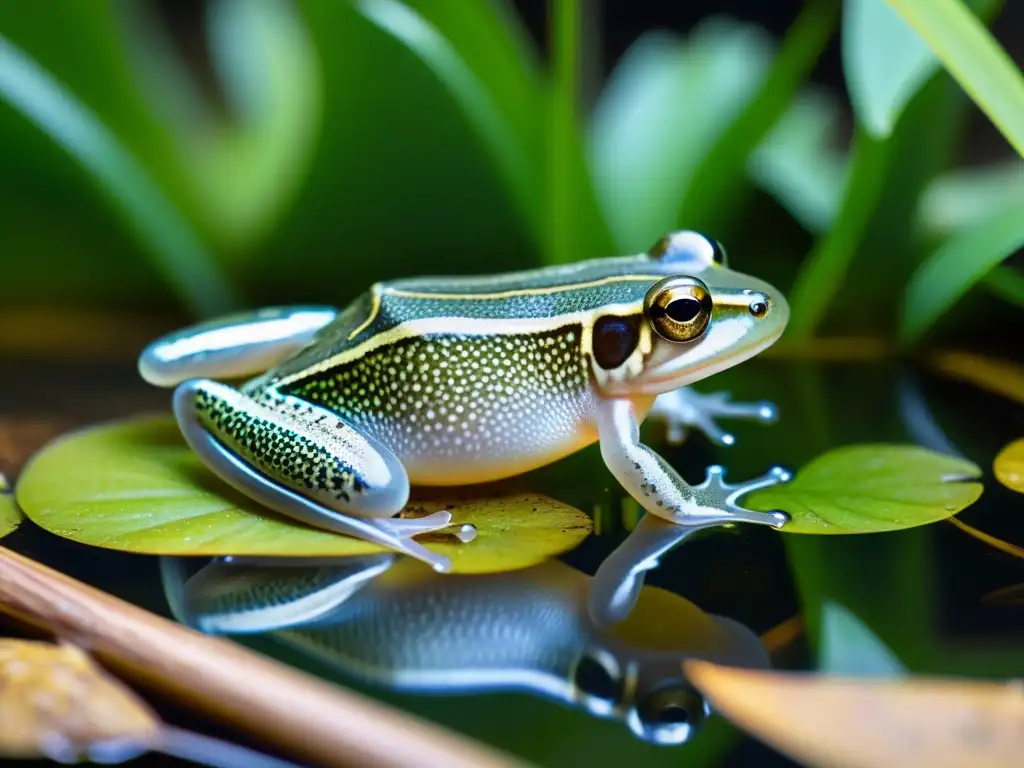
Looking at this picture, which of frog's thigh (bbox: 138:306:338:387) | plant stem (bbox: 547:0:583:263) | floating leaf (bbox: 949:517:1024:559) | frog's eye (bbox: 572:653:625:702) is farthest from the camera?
plant stem (bbox: 547:0:583:263)

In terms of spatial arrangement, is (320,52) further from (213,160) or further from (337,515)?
(337,515)

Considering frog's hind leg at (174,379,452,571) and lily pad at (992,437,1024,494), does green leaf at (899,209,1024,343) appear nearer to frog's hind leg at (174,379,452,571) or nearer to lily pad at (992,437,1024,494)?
lily pad at (992,437,1024,494)

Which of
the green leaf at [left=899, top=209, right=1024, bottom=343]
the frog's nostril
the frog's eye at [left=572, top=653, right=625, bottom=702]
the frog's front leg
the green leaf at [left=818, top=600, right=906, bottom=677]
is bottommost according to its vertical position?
the frog's eye at [left=572, top=653, right=625, bottom=702]

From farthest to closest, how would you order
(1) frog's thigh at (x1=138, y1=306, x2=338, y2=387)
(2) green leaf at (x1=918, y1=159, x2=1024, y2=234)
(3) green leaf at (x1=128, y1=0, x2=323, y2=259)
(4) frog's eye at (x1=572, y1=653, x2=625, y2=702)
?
1. (3) green leaf at (x1=128, y1=0, x2=323, y2=259)
2. (2) green leaf at (x1=918, y1=159, x2=1024, y2=234)
3. (1) frog's thigh at (x1=138, y1=306, x2=338, y2=387)
4. (4) frog's eye at (x1=572, y1=653, x2=625, y2=702)

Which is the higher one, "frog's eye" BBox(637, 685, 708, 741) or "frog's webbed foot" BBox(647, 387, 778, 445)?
"frog's webbed foot" BBox(647, 387, 778, 445)

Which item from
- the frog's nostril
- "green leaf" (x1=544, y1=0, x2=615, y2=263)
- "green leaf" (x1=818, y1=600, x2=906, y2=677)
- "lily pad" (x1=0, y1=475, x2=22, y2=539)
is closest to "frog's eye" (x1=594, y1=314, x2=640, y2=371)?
the frog's nostril

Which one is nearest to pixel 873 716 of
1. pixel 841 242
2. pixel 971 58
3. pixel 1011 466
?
pixel 1011 466

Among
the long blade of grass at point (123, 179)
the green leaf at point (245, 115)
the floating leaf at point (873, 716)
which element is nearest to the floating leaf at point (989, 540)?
the floating leaf at point (873, 716)

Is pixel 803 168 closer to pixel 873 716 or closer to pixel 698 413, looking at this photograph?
pixel 698 413

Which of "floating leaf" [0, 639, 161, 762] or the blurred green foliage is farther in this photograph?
the blurred green foliage
